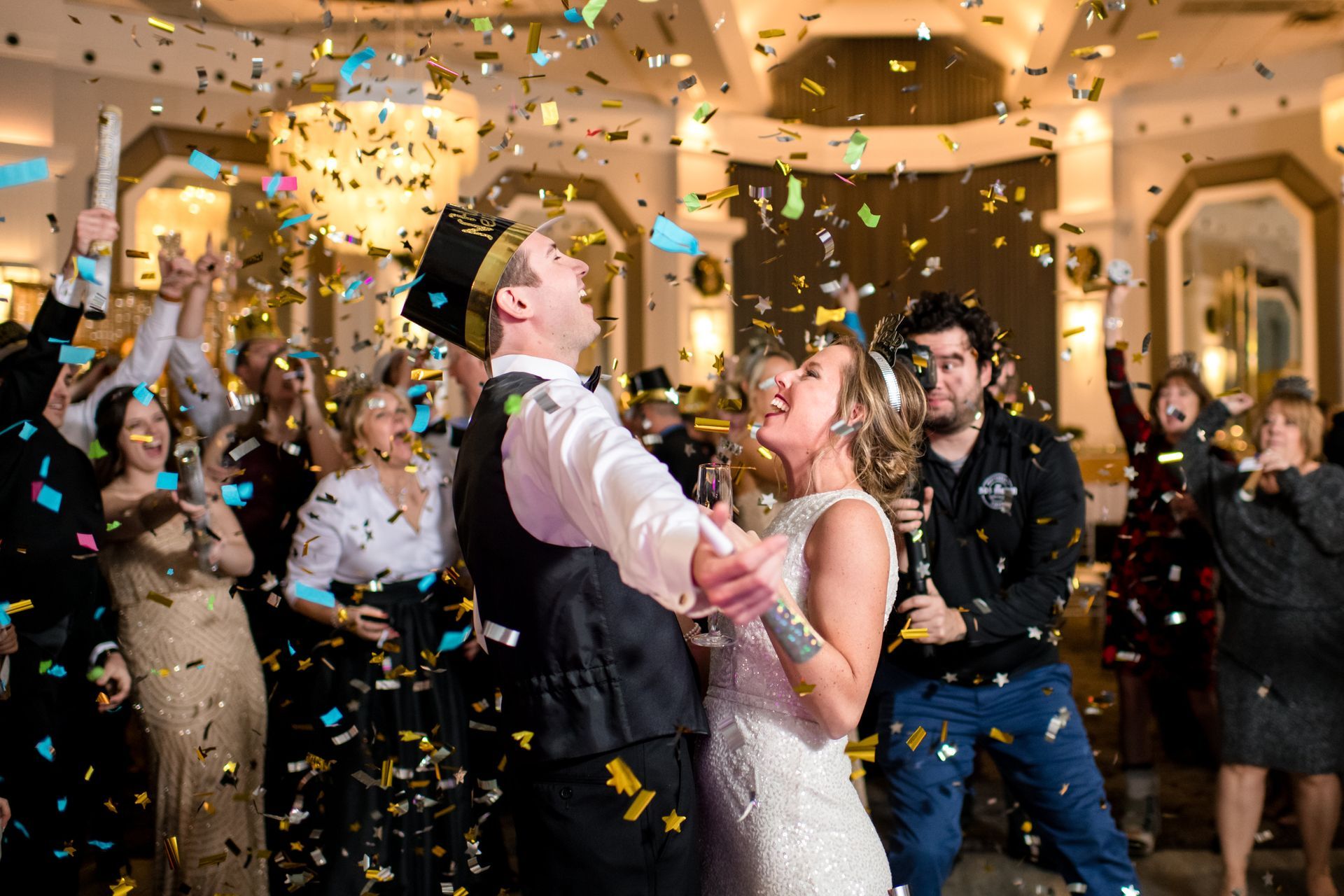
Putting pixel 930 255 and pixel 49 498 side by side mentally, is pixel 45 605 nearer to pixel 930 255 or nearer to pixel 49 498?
pixel 49 498

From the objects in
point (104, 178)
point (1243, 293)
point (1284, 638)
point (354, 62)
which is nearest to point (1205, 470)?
point (1284, 638)

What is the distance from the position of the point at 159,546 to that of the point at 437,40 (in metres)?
6.19

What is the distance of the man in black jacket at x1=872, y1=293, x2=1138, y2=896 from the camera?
2.70 meters

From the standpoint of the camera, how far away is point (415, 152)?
6012mm

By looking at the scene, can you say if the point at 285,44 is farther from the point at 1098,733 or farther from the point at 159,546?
the point at 1098,733

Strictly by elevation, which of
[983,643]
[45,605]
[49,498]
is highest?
[49,498]

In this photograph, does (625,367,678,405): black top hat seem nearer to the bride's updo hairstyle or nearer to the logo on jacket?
the logo on jacket

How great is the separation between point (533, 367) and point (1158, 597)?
3653 mm

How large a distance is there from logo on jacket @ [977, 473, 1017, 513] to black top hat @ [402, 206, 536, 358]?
1586 mm

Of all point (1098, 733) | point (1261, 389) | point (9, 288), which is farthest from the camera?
point (1261, 389)

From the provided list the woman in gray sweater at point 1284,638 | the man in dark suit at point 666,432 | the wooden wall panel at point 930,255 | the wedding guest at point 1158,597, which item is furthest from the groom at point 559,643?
the wooden wall panel at point 930,255

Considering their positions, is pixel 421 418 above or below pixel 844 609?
above

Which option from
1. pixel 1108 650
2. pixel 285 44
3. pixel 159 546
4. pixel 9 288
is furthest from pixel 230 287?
pixel 1108 650

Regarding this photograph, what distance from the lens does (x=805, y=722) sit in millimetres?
1945
